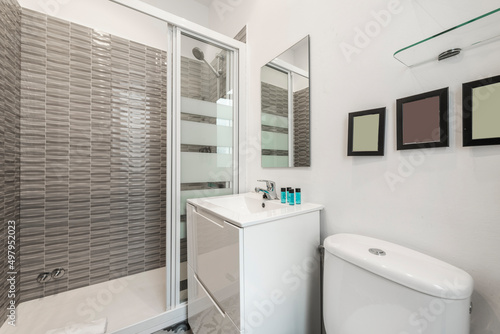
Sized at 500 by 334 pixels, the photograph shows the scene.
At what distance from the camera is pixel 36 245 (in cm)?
152

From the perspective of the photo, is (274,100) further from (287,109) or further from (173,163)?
(173,163)

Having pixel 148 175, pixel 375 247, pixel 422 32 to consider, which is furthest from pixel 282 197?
pixel 148 175

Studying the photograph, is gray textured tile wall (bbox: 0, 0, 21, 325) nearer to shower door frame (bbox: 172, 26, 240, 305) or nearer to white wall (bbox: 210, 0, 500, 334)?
shower door frame (bbox: 172, 26, 240, 305)

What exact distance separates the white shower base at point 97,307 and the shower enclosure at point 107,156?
11mm

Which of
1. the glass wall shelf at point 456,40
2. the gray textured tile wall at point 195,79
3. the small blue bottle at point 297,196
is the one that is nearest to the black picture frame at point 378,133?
the glass wall shelf at point 456,40

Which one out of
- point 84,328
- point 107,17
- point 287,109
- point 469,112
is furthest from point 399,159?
point 107,17

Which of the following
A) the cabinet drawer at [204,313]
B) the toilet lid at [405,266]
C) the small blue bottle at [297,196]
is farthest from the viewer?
the small blue bottle at [297,196]

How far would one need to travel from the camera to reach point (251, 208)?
1308 millimetres

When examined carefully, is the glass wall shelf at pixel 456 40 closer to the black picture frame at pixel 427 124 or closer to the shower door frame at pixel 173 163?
the black picture frame at pixel 427 124

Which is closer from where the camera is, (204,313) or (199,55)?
(204,313)

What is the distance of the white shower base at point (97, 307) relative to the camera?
49.2 inches

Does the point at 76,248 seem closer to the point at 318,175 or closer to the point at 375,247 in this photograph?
the point at 318,175

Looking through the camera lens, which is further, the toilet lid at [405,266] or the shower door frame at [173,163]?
the shower door frame at [173,163]

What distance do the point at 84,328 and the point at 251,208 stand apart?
47.1 inches
